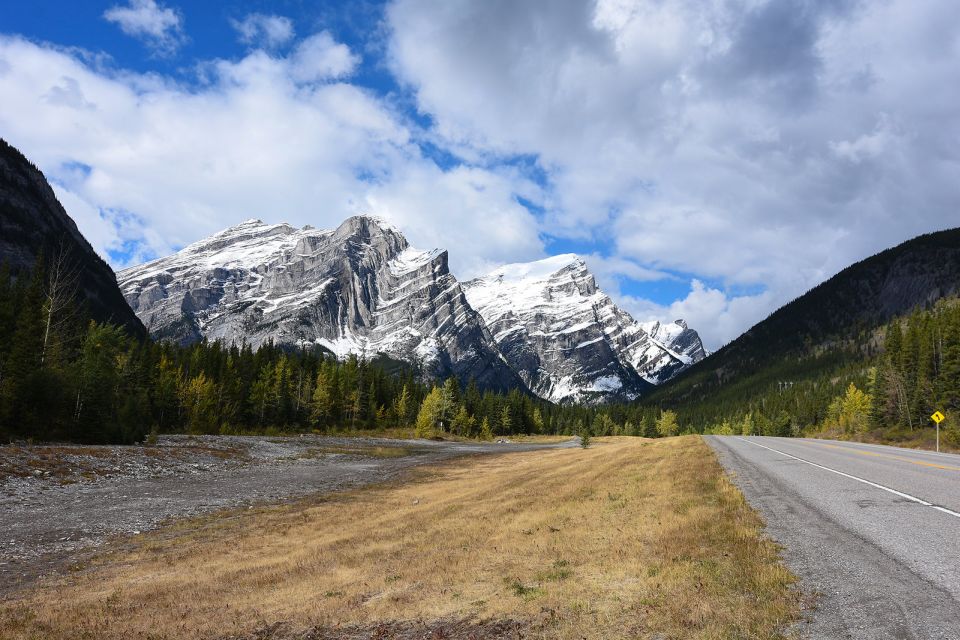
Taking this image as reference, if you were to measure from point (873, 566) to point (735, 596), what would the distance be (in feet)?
9.25

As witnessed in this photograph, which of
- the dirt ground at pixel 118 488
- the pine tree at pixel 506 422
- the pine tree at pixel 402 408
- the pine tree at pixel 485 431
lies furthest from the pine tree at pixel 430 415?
the dirt ground at pixel 118 488

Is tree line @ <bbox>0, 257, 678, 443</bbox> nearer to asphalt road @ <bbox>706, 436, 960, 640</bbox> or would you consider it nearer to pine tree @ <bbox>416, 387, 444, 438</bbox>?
pine tree @ <bbox>416, 387, 444, 438</bbox>

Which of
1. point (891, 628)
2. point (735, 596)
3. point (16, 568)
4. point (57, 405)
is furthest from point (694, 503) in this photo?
point (57, 405)

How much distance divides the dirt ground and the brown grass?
2968 millimetres

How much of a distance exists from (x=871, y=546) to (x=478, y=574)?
918 cm

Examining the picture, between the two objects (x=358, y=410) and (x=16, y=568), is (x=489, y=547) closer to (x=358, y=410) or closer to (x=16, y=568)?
(x=16, y=568)

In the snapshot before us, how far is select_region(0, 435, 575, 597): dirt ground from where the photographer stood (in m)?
21.3

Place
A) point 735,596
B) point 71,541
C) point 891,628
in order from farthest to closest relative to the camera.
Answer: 1. point 71,541
2. point 735,596
3. point 891,628

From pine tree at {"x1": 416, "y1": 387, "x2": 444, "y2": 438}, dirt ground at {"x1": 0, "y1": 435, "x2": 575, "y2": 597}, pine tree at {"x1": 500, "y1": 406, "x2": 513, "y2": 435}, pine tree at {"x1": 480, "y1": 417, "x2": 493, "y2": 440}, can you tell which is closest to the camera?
dirt ground at {"x1": 0, "y1": 435, "x2": 575, "y2": 597}

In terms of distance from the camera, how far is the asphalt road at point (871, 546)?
716cm

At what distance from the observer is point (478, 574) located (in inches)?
552

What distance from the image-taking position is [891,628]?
682cm

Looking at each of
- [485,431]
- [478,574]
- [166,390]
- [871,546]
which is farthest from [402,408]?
[871,546]

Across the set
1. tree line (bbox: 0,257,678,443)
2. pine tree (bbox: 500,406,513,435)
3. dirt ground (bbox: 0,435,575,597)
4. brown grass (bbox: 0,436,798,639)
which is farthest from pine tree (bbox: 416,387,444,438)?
brown grass (bbox: 0,436,798,639)
